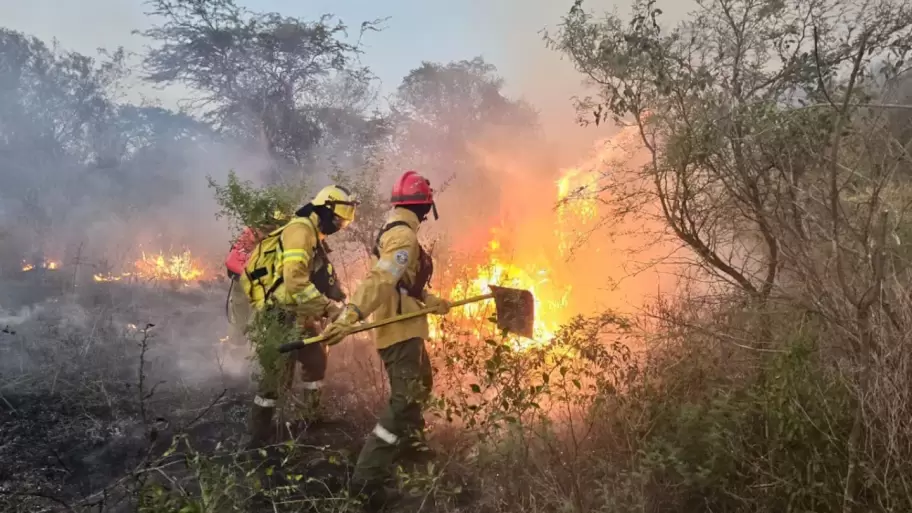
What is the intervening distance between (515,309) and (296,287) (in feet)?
5.35

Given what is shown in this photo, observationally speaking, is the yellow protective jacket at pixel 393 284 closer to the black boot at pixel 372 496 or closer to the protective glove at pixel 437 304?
the protective glove at pixel 437 304

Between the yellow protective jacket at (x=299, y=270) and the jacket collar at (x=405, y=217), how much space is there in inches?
32.4

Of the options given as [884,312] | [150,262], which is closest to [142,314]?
[150,262]

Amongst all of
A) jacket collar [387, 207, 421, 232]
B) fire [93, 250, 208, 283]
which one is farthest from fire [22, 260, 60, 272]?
jacket collar [387, 207, 421, 232]

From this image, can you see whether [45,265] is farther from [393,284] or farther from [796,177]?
[796,177]

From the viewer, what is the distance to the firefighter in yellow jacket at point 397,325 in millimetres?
3883

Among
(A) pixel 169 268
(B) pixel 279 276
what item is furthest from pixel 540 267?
(A) pixel 169 268

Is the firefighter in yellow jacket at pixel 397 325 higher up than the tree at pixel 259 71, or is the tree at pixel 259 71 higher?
the tree at pixel 259 71

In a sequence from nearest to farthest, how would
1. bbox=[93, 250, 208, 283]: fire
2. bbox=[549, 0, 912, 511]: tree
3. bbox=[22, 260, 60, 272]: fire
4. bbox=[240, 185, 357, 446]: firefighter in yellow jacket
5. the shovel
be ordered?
bbox=[549, 0, 912, 511]: tree, the shovel, bbox=[240, 185, 357, 446]: firefighter in yellow jacket, bbox=[22, 260, 60, 272]: fire, bbox=[93, 250, 208, 283]: fire

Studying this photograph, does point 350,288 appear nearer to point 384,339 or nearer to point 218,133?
point 384,339

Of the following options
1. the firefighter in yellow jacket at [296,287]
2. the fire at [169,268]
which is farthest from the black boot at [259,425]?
the fire at [169,268]

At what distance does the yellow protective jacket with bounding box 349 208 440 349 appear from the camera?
396 centimetres

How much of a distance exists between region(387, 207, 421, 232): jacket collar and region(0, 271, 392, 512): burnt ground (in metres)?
1.56

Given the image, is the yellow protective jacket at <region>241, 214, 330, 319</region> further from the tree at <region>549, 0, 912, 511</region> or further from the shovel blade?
the tree at <region>549, 0, 912, 511</region>
